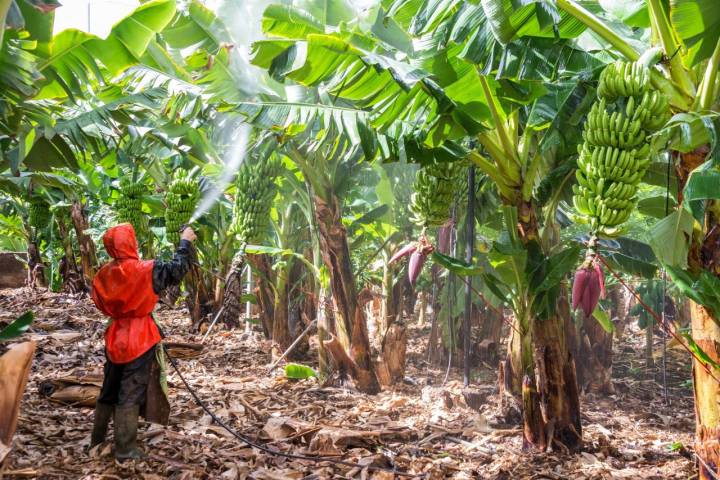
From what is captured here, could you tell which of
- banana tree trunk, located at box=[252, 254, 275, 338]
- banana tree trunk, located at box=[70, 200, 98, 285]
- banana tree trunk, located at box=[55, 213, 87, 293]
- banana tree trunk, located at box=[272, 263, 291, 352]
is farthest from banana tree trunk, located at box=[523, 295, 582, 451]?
banana tree trunk, located at box=[55, 213, 87, 293]

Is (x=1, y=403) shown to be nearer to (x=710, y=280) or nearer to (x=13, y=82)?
(x=13, y=82)

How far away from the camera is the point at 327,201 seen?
5406 mm

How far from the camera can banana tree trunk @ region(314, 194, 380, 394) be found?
213 inches

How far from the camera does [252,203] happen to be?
459cm

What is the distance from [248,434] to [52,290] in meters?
10.8

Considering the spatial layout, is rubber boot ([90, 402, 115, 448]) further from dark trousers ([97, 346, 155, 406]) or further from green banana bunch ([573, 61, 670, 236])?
green banana bunch ([573, 61, 670, 236])

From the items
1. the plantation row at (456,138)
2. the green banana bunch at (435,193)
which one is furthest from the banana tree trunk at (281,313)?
the green banana bunch at (435,193)

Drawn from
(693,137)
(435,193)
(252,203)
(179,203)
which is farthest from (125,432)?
(693,137)

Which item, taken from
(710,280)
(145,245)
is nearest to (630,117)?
(710,280)

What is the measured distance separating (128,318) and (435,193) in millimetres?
2044

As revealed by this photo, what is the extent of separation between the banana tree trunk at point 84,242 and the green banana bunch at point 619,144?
8824mm

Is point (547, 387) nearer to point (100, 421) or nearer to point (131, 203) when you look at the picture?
point (100, 421)

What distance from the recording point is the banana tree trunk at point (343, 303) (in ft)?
17.8

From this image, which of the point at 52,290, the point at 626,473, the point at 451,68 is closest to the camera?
the point at 451,68
